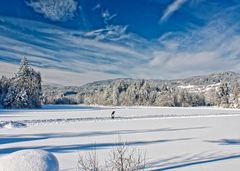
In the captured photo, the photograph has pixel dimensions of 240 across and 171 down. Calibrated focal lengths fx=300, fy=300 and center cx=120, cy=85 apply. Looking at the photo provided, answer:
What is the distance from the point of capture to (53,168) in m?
5.13

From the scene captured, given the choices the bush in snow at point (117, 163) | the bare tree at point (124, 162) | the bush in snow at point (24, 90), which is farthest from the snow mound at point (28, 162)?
the bush in snow at point (24, 90)

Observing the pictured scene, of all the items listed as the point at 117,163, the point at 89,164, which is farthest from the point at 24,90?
the point at 117,163

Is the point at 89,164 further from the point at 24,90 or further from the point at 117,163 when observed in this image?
the point at 24,90

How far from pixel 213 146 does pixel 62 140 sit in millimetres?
7163

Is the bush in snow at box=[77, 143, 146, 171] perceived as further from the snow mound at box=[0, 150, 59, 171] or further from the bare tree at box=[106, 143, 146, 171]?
the snow mound at box=[0, 150, 59, 171]

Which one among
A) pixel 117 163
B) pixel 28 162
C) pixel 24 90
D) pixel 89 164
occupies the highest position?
pixel 24 90

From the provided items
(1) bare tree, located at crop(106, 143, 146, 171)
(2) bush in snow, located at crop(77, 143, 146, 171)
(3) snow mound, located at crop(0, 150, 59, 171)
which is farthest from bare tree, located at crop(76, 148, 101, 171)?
(3) snow mound, located at crop(0, 150, 59, 171)

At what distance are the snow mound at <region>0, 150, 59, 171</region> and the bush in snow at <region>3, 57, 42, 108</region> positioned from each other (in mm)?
60075

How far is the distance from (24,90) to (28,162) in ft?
203

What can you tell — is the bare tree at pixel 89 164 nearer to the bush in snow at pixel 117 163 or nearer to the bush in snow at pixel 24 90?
the bush in snow at pixel 117 163

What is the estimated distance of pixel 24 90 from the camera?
63844 mm

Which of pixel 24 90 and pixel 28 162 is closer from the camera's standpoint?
pixel 28 162

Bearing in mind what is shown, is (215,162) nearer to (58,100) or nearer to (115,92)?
(115,92)

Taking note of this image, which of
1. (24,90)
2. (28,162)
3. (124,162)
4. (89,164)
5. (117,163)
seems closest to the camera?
(28,162)
